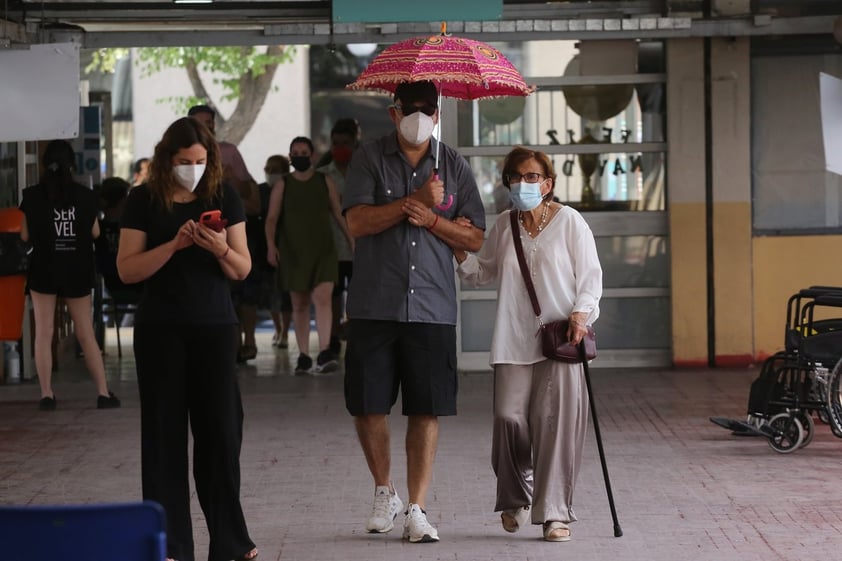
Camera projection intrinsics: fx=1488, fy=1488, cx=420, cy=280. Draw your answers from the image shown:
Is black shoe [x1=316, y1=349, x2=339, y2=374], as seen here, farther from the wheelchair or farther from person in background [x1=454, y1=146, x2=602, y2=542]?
person in background [x1=454, y1=146, x2=602, y2=542]

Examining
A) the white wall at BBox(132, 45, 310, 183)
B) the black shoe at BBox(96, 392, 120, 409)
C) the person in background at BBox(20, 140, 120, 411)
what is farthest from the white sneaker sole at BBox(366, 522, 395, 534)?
the white wall at BBox(132, 45, 310, 183)

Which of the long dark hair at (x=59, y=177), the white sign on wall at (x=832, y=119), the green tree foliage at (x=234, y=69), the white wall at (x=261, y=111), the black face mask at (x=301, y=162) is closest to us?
the white sign on wall at (x=832, y=119)

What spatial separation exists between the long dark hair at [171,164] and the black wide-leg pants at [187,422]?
0.53 meters

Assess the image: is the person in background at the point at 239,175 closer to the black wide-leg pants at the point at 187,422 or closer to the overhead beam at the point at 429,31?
the overhead beam at the point at 429,31

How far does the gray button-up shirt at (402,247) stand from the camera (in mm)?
6477

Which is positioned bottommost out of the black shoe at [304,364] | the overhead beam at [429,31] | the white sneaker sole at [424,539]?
the white sneaker sole at [424,539]

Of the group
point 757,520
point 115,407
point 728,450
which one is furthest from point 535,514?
point 115,407

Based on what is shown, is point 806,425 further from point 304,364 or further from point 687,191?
point 304,364

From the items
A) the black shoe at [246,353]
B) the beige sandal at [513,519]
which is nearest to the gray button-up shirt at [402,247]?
the beige sandal at [513,519]

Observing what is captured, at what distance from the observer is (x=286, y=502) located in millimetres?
7512

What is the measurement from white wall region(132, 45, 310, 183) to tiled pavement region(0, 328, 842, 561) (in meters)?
16.7

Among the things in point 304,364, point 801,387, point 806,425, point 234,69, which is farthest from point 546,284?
point 234,69

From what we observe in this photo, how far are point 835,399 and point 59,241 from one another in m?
5.20

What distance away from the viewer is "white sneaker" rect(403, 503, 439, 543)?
21.4 feet
